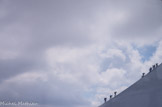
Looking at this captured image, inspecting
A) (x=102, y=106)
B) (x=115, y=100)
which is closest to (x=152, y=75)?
(x=115, y=100)

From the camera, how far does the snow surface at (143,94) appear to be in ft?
31.5

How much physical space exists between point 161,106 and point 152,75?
2.62 metres

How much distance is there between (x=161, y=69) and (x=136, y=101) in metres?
2.88

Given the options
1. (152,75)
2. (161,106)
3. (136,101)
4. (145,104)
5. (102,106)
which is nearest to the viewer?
(161,106)

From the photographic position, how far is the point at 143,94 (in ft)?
33.9

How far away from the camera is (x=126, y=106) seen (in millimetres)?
10859

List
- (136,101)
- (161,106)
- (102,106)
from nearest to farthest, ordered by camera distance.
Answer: (161,106)
(136,101)
(102,106)

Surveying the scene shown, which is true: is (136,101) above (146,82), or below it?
below

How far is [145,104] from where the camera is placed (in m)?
9.79

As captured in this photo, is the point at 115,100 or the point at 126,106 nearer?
the point at 126,106

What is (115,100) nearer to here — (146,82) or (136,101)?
(136,101)

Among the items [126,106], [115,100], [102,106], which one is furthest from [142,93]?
[102,106]

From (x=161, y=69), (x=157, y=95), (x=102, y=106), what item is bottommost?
(x=102, y=106)

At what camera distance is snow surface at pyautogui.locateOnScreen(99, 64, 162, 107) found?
31.5 ft
